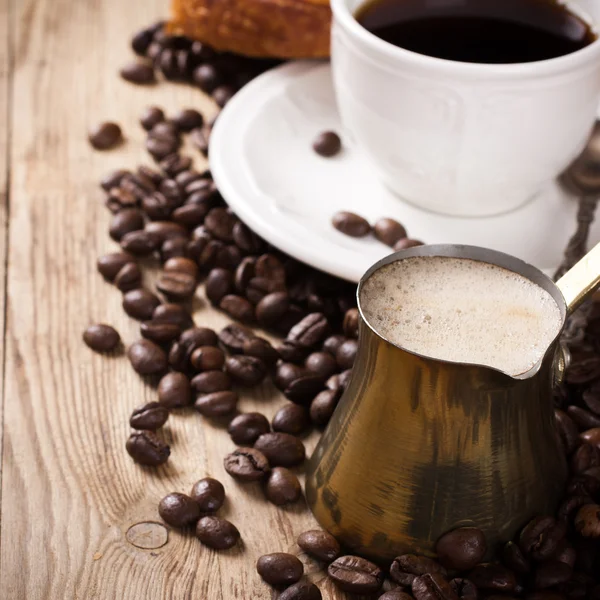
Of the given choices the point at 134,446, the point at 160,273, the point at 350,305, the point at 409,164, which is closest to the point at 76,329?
the point at 160,273

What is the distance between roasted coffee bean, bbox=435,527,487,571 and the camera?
43.0 inches

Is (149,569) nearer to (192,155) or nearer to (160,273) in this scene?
(160,273)

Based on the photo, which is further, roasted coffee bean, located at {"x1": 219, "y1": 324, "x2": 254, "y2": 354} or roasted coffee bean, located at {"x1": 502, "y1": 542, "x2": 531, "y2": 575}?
roasted coffee bean, located at {"x1": 219, "y1": 324, "x2": 254, "y2": 354}

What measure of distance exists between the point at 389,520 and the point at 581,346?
487 mm

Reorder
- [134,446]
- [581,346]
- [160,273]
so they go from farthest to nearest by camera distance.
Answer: [160,273], [581,346], [134,446]

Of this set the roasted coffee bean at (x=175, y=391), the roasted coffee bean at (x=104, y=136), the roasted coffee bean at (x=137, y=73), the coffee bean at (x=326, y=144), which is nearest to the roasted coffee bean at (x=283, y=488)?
the roasted coffee bean at (x=175, y=391)

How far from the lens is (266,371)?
144 cm

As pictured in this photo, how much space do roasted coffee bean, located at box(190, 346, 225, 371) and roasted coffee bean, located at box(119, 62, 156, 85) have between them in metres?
0.91

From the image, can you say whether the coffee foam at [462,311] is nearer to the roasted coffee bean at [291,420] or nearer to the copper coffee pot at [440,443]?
the copper coffee pot at [440,443]

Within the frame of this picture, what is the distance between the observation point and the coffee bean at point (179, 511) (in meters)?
1.20

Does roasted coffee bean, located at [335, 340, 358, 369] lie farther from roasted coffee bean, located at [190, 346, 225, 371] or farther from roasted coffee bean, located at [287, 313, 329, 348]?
roasted coffee bean, located at [190, 346, 225, 371]

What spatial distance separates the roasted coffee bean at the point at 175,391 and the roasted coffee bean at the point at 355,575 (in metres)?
0.36

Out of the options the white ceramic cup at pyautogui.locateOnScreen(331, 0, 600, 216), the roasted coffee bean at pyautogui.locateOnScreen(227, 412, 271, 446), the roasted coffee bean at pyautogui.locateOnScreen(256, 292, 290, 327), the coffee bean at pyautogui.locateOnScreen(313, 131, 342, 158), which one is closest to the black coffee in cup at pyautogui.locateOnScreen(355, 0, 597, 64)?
the white ceramic cup at pyautogui.locateOnScreen(331, 0, 600, 216)

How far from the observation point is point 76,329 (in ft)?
5.01
